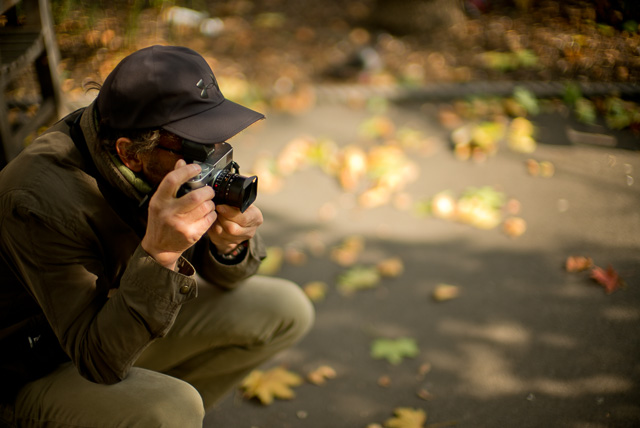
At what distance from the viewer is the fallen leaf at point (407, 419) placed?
2199 mm

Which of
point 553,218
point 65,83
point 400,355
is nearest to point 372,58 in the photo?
point 553,218

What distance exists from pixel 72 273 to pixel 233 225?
20.0 inches

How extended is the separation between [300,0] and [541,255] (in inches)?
180

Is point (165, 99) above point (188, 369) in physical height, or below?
above

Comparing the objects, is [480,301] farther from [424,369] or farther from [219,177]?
[219,177]

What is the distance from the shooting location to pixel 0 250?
5.11ft

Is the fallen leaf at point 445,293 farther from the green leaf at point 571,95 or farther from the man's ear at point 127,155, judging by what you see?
the green leaf at point 571,95

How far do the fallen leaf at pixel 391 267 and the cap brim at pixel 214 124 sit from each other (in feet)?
5.10

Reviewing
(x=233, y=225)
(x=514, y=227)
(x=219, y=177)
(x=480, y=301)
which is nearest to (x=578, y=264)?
(x=514, y=227)

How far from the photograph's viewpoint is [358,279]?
2.98m

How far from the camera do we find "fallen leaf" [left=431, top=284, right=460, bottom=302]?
2.83 m

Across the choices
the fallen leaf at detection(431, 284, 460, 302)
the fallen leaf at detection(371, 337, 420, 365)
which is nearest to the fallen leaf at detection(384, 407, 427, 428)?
the fallen leaf at detection(371, 337, 420, 365)

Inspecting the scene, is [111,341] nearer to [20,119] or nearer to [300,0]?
[20,119]

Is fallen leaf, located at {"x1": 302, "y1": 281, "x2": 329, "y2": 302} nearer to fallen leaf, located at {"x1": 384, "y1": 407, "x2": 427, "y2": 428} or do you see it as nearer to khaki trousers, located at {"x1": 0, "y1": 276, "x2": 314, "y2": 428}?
khaki trousers, located at {"x1": 0, "y1": 276, "x2": 314, "y2": 428}
